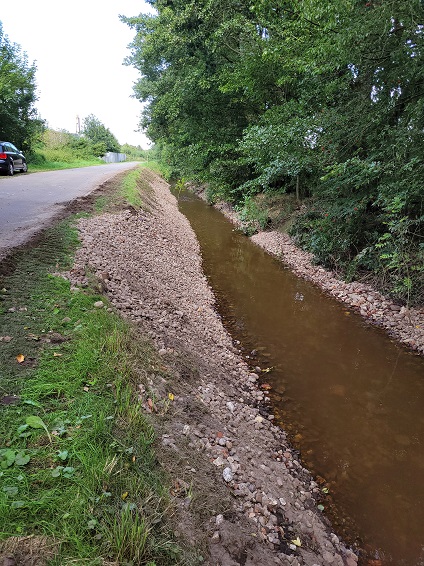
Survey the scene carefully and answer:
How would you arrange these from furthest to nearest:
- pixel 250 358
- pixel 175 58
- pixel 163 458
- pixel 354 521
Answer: pixel 175 58 → pixel 250 358 → pixel 354 521 → pixel 163 458

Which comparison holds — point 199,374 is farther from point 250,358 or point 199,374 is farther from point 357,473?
point 357,473

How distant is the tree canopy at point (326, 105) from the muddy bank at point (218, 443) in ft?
14.7

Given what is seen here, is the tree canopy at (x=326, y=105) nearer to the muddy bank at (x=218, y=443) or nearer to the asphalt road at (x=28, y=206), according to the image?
the muddy bank at (x=218, y=443)

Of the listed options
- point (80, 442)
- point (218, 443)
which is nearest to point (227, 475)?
point (218, 443)

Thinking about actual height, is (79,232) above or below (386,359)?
above

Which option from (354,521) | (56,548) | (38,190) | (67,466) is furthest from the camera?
(38,190)

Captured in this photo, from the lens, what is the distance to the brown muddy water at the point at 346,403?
3.39 metres

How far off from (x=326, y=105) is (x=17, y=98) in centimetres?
1902

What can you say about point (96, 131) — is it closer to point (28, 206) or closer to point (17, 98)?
point (17, 98)

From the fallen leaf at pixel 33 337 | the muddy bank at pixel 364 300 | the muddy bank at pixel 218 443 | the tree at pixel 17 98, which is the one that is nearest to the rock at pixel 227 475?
the muddy bank at pixel 218 443

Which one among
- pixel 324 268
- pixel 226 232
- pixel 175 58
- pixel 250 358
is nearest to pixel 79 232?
pixel 250 358

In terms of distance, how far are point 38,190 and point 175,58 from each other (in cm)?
875

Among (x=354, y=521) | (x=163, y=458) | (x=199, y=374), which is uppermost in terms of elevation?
(x=163, y=458)

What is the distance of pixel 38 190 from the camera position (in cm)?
1239
